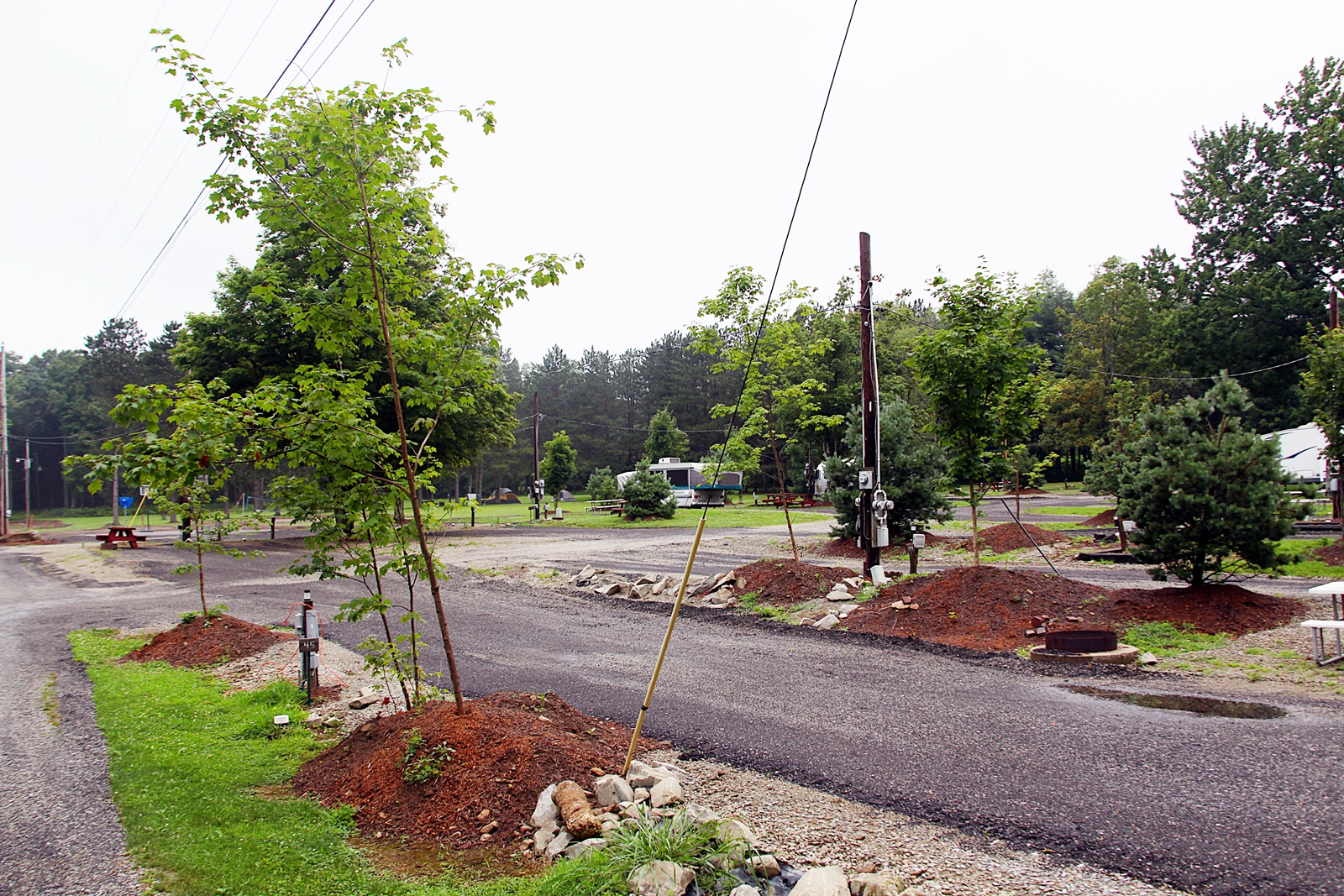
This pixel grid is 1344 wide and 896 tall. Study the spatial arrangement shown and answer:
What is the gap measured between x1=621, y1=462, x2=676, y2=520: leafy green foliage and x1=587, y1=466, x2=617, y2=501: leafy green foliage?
11446mm

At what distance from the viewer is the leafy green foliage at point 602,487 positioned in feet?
158

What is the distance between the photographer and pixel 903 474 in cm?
1772

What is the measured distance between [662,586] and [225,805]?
888cm

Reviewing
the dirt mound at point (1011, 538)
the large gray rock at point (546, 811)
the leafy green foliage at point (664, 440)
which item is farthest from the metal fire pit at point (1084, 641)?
the leafy green foliage at point (664, 440)

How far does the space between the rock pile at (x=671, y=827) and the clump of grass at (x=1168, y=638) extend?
6069 mm

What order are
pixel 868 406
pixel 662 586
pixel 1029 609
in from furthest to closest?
1. pixel 662 586
2. pixel 868 406
3. pixel 1029 609

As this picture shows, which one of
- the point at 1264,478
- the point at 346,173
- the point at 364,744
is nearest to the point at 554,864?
the point at 364,744

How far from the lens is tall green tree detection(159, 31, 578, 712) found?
4.51 meters

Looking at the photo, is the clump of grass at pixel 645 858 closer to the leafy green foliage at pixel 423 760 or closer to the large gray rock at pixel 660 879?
the large gray rock at pixel 660 879

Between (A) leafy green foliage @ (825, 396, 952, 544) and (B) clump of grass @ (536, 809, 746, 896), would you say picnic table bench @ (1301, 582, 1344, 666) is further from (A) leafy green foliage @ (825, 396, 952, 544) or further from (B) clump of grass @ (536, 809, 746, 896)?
(A) leafy green foliage @ (825, 396, 952, 544)

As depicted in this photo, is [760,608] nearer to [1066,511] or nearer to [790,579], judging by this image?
[790,579]

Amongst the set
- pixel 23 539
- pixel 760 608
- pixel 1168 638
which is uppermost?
pixel 1168 638

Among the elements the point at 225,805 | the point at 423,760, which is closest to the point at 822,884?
the point at 423,760

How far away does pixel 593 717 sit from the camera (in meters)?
5.89
